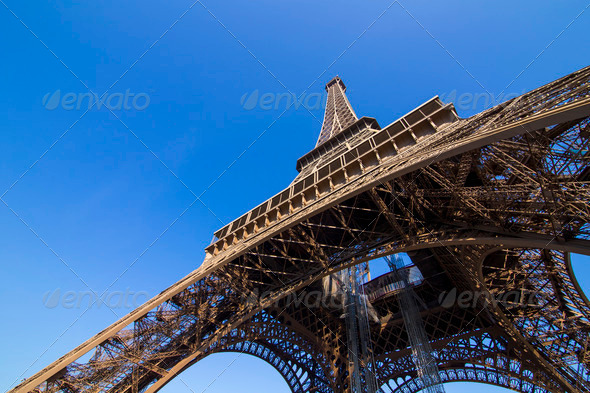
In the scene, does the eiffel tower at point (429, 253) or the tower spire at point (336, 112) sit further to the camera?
the tower spire at point (336, 112)

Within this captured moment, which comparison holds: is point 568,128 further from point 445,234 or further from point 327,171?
point 327,171

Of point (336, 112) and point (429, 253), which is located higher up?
point (336, 112)

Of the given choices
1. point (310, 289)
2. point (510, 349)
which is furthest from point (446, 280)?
point (310, 289)

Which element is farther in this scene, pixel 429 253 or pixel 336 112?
pixel 336 112

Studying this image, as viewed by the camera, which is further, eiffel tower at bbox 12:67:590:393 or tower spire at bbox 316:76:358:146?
tower spire at bbox 316:76:358:146

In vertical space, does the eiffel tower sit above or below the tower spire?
below
